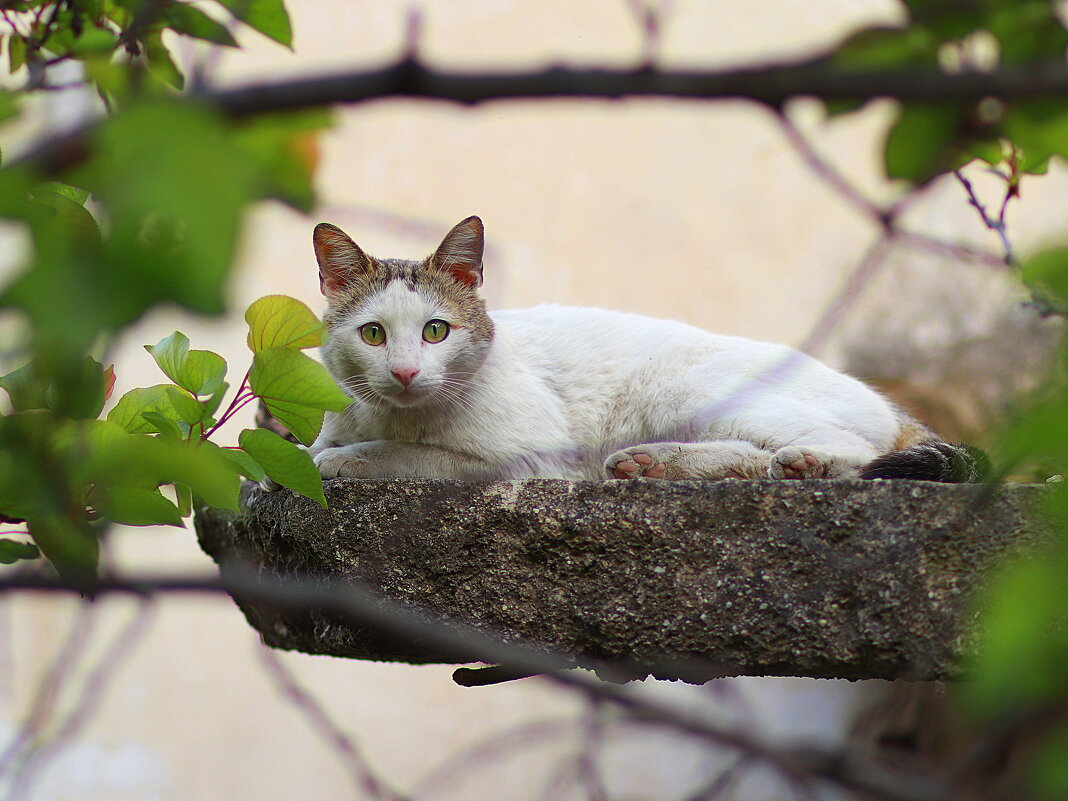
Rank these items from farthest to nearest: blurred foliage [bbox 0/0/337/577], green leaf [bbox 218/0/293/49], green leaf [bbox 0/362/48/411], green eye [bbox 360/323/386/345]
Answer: green eye [bbox 360/323/386/345]
green leaf [bbox 0/362/48/411]
green leaf [bbox 218/0/293/49]
blurred foliage [bbox 0/0/337/577]

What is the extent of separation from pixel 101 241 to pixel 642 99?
7.1 inches

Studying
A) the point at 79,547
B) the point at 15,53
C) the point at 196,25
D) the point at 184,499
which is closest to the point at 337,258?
the point at 15,53

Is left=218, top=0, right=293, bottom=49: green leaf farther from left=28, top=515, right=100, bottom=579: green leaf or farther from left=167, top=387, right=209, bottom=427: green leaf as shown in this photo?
left=167, top=387, right=209, bottom=427: green leaf

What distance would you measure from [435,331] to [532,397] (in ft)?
0.64

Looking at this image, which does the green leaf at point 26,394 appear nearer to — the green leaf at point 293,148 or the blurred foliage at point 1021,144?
the green leaf at point 293,148

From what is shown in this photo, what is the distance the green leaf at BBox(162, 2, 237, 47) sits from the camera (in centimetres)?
52

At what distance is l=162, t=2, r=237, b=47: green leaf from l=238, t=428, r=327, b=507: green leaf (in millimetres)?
411

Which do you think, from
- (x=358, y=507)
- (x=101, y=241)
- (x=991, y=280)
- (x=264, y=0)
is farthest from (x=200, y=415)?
(x=991, y=280)

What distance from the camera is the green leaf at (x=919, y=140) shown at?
1.23ft

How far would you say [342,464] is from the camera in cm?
133

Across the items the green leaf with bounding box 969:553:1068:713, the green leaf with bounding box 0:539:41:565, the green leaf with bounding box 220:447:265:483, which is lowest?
the green leaf with bounding box 0:539:41:565

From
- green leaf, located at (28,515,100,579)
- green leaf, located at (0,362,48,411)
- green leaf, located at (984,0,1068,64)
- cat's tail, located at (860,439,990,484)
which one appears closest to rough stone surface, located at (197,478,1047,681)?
cat's tail, located at (860,439,990,484)

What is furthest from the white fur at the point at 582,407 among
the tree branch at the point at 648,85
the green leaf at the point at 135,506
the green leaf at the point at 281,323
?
the tree branch at the point at 648,85

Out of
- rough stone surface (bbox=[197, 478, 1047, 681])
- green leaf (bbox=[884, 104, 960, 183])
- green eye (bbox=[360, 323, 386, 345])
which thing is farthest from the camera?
green eye (bbox=[360, 323, 386, 345])
